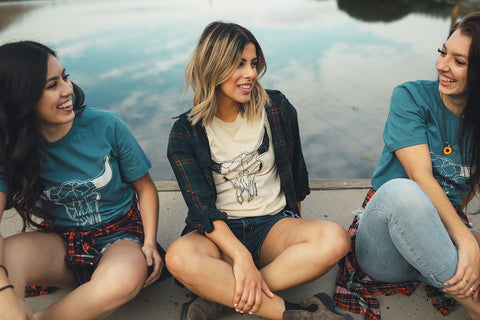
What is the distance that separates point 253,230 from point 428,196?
28.9 inches

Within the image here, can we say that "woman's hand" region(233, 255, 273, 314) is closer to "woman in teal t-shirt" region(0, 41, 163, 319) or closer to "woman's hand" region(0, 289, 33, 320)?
"woman in teal t-shirt" region(0, 41, 163, 319)

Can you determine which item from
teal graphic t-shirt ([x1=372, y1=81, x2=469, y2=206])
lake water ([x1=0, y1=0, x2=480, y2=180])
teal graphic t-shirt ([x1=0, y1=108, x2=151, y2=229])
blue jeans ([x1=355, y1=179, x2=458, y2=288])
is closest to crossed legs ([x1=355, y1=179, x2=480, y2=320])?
blue jeans ([x1=355, y1=179, x2=458, y2=288])

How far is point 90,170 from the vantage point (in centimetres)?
159

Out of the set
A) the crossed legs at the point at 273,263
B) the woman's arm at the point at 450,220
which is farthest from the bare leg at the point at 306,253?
the woman's arm at the point at 450,220

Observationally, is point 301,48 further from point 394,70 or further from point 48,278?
point 48,278

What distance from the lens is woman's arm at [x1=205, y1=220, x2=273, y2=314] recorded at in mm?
1477

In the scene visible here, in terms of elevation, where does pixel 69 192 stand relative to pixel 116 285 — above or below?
above

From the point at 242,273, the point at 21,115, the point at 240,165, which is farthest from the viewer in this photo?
the point at 240,165

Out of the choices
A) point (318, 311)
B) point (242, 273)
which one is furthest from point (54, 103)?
point (318, 311)

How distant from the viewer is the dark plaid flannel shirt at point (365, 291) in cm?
167

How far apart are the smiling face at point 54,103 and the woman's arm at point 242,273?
0.74m

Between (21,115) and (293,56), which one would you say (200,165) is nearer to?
(21,115)

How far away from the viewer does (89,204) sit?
164cm

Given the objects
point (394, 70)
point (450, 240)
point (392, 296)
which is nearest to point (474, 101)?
point (450, 240)
